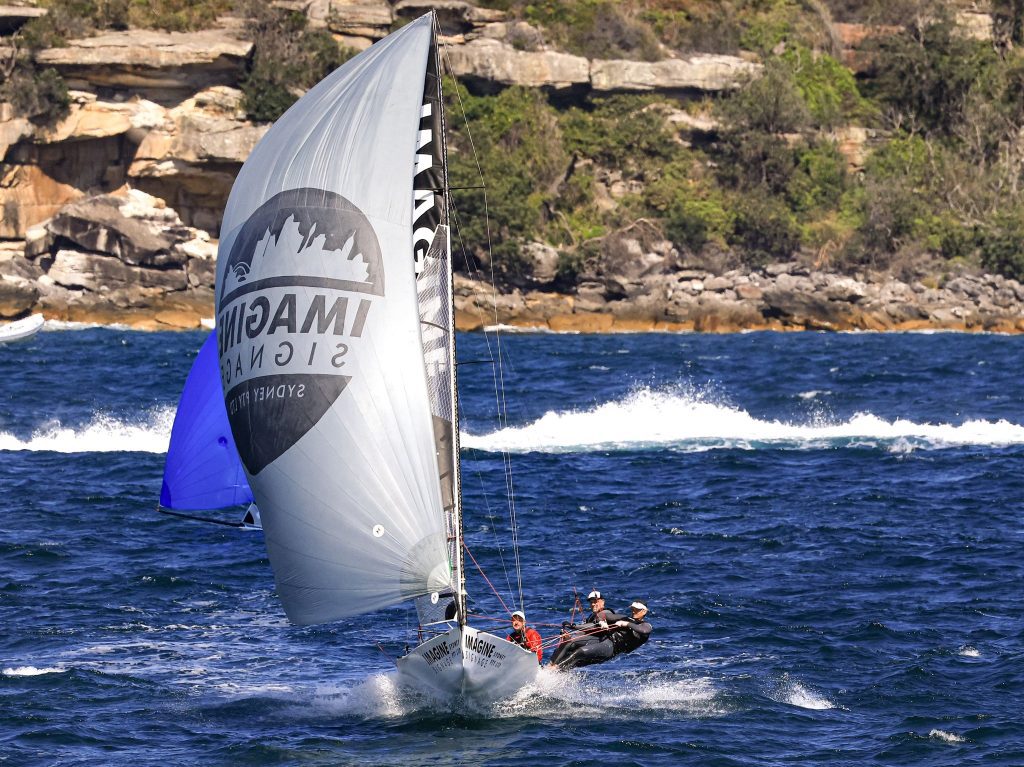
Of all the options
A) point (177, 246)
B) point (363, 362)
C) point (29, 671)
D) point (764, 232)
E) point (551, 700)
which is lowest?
point (551, 700)

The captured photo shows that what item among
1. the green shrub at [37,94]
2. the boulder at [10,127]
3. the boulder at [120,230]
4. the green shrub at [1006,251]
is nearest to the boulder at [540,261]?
the boulder at [120,230]

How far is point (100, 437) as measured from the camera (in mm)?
34000

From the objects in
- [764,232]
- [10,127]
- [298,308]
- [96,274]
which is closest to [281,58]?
[10,127]

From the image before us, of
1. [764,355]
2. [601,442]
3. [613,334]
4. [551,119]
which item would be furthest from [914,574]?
[551,119]

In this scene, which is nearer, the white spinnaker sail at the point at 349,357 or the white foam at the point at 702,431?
the white spinnaker sail at the point at 349,357

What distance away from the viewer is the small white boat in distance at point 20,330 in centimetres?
5816

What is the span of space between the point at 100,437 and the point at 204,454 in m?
15.5

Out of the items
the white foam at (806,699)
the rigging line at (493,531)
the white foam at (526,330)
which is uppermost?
the white foam at (806,699)

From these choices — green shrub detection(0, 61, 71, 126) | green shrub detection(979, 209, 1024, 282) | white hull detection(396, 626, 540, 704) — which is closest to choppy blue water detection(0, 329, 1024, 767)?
white hull detection(396, 626, 540, 704)

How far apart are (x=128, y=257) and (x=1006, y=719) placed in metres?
59.9

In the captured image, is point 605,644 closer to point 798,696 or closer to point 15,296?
point 798,696

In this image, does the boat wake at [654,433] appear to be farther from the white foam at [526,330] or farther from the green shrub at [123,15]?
the green shrub at [123,15]

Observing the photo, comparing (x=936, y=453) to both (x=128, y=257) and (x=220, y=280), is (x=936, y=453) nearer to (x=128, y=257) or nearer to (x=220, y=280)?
(x=220, y=280)

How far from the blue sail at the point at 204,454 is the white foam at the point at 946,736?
893 centimetres
